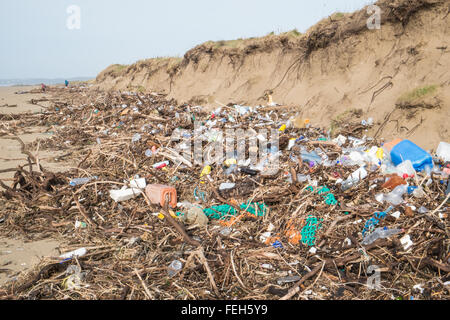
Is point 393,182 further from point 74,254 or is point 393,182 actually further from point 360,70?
point 360,70

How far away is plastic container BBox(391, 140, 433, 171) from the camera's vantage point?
3.98 meters

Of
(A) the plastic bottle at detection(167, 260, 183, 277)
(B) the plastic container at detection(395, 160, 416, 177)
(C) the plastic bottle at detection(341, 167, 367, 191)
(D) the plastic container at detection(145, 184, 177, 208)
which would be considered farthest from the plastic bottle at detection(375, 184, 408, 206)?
(D) the plastic container at detection(145, 184, 177, 208)

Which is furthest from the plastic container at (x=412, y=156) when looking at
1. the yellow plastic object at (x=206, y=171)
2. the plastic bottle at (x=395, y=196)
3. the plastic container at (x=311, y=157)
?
the yellow plastic object at (x=206, y=171)

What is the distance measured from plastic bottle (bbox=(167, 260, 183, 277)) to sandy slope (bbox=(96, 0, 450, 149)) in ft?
14.5

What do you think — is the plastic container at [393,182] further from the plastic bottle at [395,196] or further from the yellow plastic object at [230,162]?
the yellow plastic object at [230,162]

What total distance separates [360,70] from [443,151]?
3405 mm

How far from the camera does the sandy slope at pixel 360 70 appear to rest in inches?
216

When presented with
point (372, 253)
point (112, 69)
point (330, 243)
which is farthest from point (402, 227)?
point (112, 69)

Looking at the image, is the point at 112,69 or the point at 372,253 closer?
the point at 372,253

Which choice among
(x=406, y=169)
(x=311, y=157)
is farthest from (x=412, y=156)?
(x=311, y=157)

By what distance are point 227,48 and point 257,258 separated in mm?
10637

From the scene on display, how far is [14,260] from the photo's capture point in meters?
2.83

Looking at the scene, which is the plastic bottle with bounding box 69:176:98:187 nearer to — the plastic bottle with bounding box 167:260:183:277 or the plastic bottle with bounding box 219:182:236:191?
the plastic bottle with bounding box 219:182:236:191

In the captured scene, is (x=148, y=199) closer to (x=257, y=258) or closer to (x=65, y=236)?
(x=65, y=236)
